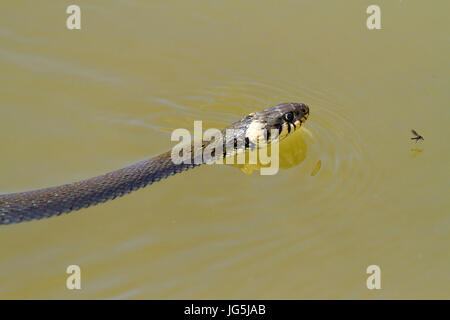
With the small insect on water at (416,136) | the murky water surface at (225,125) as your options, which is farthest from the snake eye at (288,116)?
the small insect on water at (416,136)

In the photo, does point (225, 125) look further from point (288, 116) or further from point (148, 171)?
point (148, 171)

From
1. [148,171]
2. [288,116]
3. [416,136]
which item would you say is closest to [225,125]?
[288,116]

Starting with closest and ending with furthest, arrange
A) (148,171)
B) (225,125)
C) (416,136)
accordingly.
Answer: (148,171) → (416,136) → (225,125)

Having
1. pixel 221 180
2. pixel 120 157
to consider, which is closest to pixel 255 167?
pixel 221 180

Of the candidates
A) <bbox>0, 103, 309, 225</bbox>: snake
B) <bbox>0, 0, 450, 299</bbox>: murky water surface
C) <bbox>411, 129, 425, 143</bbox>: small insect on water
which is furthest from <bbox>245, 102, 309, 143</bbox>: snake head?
<bbox>411, 129, 425, 143</bbox>: small insect on water

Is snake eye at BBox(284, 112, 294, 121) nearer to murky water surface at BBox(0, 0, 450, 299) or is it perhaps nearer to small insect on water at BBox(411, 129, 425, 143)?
murky water surface at BBox(0, 0, 450, 299)
